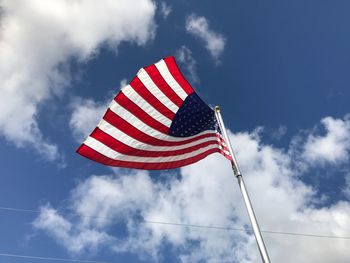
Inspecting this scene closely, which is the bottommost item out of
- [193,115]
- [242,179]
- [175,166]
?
[242,179]

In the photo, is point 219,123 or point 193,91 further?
point 193,91

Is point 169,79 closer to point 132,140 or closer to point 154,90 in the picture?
point 154,90

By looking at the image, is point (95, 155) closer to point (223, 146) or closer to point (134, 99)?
point (134, 99)

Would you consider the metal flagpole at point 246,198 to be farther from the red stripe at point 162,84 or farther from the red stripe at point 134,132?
the red stripe at point 162,84

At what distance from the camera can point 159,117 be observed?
38.8ft

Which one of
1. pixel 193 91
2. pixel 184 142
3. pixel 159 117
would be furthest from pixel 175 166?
pixel 193 91

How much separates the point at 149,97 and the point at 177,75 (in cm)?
116

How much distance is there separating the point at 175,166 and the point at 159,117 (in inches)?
62.9


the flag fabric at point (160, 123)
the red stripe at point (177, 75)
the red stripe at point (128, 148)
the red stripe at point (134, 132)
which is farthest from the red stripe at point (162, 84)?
the red stripe at point (128, 148)

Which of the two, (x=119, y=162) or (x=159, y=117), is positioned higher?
(x=159, y=117)

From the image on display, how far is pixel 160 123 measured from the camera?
11766 millimetres

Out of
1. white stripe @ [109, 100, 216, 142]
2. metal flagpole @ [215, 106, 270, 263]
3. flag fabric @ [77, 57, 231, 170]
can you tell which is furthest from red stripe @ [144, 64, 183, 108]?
metal flagpole @ [215, 106, 270, 263]

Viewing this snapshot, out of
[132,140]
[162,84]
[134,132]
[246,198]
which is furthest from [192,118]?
[246,198]

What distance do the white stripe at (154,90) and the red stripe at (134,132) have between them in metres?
1.06
